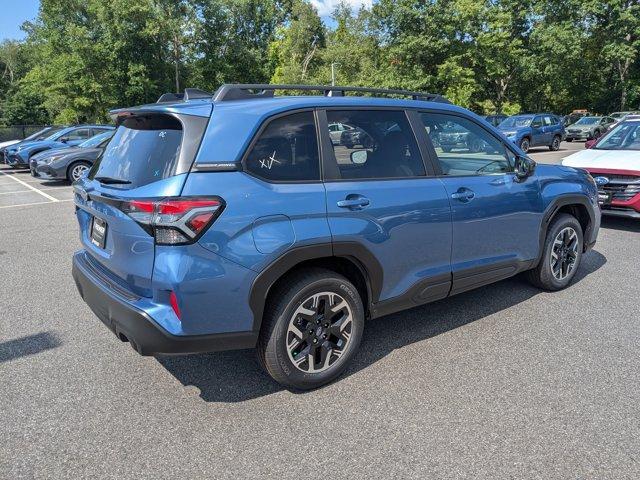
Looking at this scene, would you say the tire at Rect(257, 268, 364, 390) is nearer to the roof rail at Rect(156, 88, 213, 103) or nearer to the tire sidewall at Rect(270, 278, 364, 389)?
the tire sidewall at Rect(270, 278, 364, 389)

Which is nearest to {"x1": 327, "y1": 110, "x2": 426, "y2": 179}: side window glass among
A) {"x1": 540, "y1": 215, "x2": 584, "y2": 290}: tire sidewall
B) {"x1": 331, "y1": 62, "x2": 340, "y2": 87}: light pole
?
{"x1": 540, "y1": 215, "x2": 584, "y2": 290}: tire sidewall

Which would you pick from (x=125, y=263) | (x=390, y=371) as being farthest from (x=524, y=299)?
(x=125, y=263)

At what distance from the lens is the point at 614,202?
7.25m

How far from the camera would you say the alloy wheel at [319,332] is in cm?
309

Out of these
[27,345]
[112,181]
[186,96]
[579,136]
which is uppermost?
[186,96]

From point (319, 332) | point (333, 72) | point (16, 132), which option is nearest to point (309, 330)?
point (319, 332)

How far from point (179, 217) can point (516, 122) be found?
910 inches

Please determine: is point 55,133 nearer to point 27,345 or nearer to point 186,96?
point 27,345

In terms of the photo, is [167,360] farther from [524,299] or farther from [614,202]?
[614,202]

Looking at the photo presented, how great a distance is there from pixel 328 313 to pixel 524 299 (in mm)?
2438

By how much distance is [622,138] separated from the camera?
845 centimetres

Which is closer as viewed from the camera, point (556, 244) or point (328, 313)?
point (328, 313)

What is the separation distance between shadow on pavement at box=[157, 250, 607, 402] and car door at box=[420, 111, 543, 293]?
0.42 meters

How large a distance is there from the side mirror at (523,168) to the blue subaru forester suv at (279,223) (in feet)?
0.91
